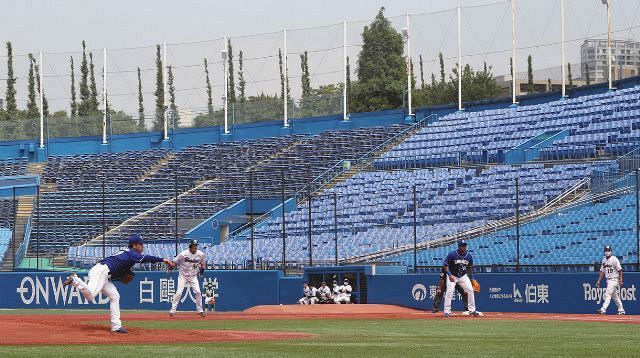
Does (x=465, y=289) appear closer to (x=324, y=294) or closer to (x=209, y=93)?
(x=324, y=294)

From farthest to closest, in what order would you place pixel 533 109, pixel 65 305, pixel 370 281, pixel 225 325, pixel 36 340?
pixel 533 109
pixel 65 305
pixel 370 281
pixel 225 325
pixel 36 340

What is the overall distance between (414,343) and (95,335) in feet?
15.3

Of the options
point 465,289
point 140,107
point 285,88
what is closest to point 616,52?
point 285,88

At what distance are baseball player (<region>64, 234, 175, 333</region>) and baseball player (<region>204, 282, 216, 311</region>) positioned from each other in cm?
1503

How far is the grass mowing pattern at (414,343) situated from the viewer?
1407cm

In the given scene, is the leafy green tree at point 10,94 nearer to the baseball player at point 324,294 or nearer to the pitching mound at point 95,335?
the baseball player at point 324,294

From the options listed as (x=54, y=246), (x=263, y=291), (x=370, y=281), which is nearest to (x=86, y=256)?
(x=54, y=246)

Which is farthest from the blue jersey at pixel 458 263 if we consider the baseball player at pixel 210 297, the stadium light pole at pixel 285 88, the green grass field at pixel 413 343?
the stadium light pole at pixel 285 88

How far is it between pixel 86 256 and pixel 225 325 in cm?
2135

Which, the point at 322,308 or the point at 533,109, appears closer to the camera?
the point at 322,308

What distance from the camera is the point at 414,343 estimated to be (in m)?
16.4

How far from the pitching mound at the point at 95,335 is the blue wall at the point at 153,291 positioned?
15067 mm

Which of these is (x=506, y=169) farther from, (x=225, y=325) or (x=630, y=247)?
(x=225, y=325)

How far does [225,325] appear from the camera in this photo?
915 inches
